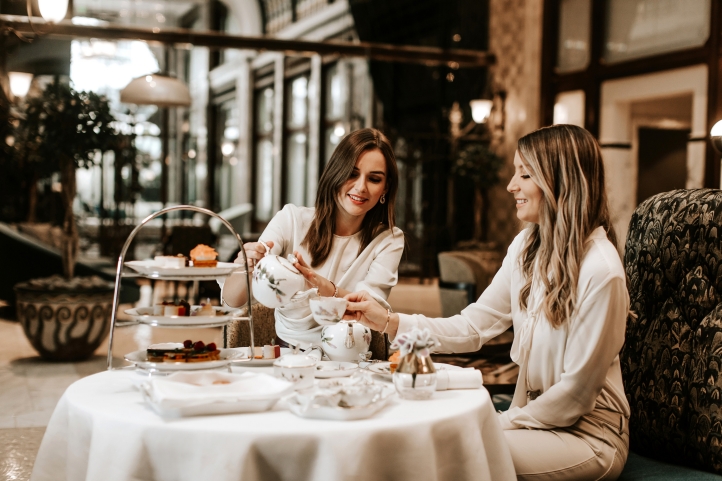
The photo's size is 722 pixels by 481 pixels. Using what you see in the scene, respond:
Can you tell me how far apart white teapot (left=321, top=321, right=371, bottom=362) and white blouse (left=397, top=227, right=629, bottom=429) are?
253mm

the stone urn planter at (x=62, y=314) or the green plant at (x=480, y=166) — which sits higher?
the green plant at (x=480, y=166)

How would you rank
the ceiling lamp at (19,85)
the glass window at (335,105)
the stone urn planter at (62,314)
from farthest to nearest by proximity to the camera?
the glass window at (335,105) < the ceiling lamp at (19,85) < the stone urn planter at (62,314)

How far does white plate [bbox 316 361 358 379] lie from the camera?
1.93 metres

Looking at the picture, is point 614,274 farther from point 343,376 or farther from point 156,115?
point 156,115

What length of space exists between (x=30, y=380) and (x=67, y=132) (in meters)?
2.03

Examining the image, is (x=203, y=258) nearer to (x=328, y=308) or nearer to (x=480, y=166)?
(x=328, y=308)

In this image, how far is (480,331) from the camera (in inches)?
98.1

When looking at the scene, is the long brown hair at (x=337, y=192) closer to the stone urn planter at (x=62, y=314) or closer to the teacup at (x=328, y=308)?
the teacup at (x=328, y=308)

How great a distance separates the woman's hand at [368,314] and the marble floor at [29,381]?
1862mm

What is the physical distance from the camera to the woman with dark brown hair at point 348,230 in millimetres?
2672

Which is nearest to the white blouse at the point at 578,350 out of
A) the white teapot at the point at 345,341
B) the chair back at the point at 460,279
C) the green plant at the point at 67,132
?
the white teapot at the point at 345,341

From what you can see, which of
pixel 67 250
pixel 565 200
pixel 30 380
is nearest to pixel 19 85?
pixel 67 250

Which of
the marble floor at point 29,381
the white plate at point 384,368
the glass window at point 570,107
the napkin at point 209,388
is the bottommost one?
the marble floor at point 29,381

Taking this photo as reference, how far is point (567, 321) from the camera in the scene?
2100 mm
